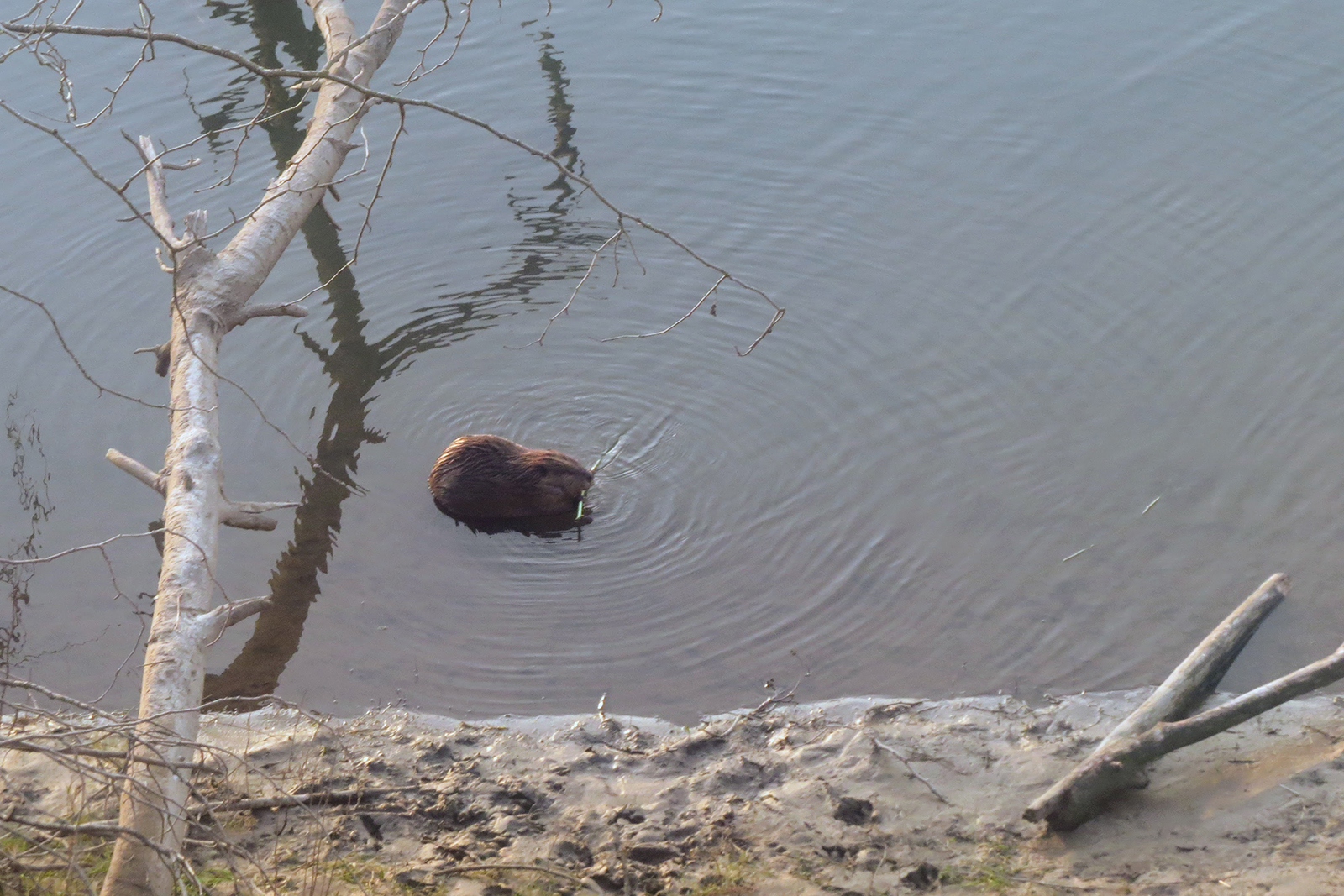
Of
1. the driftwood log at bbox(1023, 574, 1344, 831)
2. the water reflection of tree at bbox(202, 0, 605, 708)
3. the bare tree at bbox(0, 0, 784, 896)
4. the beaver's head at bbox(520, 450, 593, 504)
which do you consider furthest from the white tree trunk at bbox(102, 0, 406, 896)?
the driftwood log at bbox(1023, 574, 1344, 831)

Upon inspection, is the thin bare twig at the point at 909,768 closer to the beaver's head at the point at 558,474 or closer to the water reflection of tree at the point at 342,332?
the beaver's head at the point at 558,474

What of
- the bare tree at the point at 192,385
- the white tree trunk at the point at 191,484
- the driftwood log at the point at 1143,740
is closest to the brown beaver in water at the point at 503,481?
the bare tree at the point at 192,385

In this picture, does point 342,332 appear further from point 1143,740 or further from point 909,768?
point 1143,740

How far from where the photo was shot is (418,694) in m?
6.64

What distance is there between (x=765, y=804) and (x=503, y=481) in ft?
10.2

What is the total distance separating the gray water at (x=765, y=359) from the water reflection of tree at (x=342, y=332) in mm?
38

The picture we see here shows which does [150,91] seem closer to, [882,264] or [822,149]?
[822,149]

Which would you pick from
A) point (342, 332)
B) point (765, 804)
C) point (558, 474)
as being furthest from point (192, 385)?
point (765, 804)

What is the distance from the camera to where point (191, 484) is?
6516 mm

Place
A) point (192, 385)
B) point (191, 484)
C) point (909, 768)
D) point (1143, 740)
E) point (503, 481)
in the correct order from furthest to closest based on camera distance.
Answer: point (503, 481) < point (192, 385) < point (191, 484) < point (909, 768) < point (1143, 740)

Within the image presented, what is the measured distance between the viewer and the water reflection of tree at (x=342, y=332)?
23.7ft

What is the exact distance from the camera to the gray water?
6.95 meters

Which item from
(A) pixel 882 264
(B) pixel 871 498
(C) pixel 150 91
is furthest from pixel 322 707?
(C) pixel 150 91

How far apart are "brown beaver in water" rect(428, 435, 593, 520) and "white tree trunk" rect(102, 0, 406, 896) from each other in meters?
1.28
